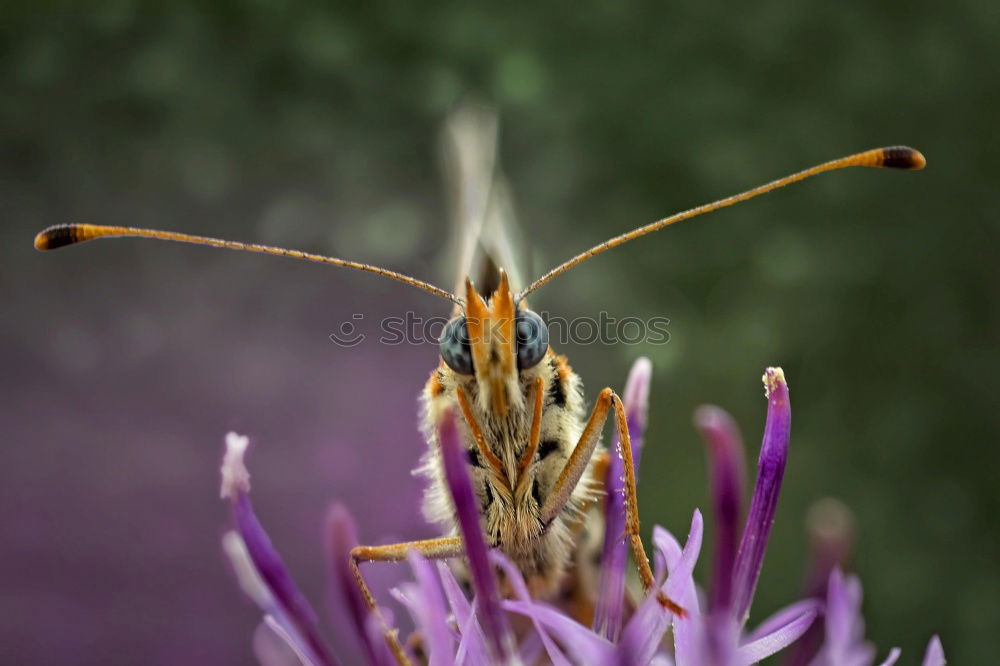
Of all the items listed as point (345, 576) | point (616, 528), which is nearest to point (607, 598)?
point (616, 528)

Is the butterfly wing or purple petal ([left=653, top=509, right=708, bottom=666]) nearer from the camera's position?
purple petal ([left=653, top=509, right=708, bottom=666])

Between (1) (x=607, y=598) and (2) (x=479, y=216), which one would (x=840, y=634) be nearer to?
(1) (x=607, y=598)

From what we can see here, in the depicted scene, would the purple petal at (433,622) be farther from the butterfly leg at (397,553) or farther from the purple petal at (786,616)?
the purple petal at (786,616)

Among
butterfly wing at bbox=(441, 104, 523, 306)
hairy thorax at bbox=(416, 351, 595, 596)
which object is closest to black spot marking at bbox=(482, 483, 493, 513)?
hairy thorax at bbox=(416, 351, 595, 596)

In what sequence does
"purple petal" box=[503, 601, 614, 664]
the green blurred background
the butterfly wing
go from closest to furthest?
"purple petal" box=[503, 601, 614, 664] → the butterfly wing → the green blurred background

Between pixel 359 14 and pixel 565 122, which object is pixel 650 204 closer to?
pixel 565 122

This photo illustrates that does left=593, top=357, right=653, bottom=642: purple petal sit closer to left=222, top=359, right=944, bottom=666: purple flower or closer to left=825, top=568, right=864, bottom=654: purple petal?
left=222, top=359, right=944, bottom=666: purple flower

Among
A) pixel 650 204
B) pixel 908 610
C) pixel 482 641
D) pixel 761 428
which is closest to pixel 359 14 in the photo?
pixel 650 204
